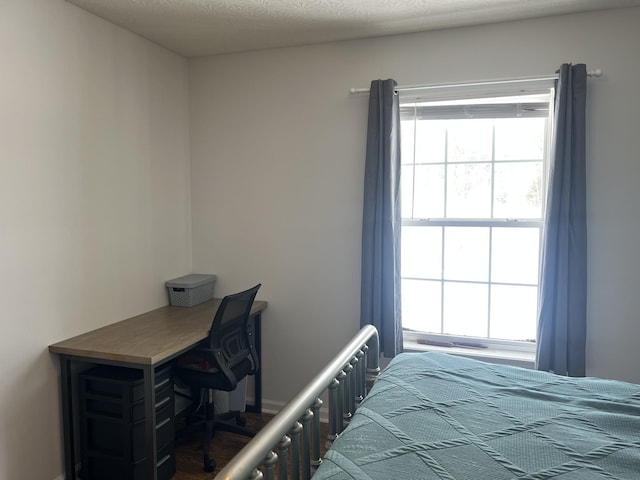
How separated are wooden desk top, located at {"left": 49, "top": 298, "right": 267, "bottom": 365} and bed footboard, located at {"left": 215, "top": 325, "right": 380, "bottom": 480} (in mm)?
855

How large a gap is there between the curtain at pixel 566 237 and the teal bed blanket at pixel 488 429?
73 cm

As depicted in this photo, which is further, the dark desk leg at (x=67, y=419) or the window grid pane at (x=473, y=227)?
the window grid pane at (x=473, y=227)

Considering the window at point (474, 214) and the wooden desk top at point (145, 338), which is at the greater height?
the window at point (474, 214)

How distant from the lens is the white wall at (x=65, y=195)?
2.03 meters

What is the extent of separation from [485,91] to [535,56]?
12.1 inches

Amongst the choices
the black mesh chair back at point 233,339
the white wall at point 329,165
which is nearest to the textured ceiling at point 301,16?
the white wall at point 329,165

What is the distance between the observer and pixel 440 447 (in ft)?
4.15

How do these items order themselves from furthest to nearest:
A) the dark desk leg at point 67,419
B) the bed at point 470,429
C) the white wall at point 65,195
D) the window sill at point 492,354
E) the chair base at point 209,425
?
the window sill at point 492,354 < the chair base at point 209,425 < the dark desk leg at point 67,419 < the white wall at point 65,195 < the bed at point 470,429

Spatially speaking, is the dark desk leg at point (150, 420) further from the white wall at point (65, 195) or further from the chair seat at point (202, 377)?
the white wall at point (65, 195)

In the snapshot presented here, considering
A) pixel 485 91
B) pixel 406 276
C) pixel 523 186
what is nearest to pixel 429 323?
pixel 406 276

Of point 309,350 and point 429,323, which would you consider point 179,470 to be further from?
point 429,323

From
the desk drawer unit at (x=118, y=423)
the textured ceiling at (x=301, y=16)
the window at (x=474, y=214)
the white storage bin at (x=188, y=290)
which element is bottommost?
the desk drawer unit at (x=118, y=423)

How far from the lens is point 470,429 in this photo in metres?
1.36

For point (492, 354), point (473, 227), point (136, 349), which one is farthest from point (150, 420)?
point (473, 227)
